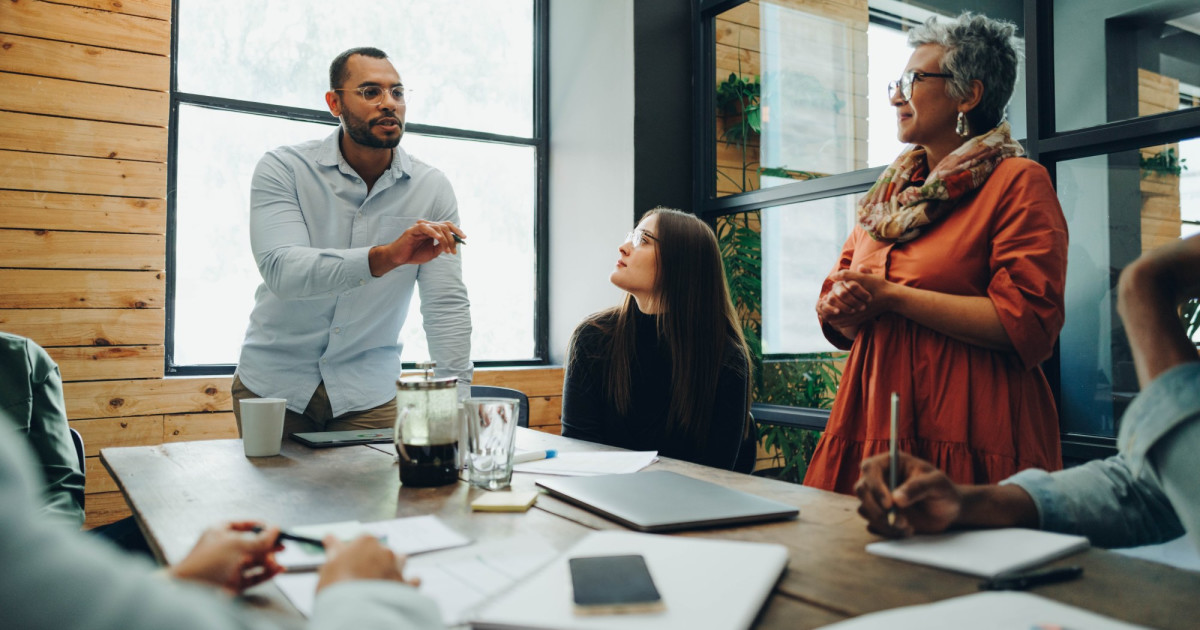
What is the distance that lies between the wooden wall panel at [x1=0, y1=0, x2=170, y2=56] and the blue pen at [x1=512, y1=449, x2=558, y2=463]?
2.49 m

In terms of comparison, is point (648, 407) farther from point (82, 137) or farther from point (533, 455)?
point (82, 137)

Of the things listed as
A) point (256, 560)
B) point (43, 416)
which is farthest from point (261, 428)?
point (256, 560)

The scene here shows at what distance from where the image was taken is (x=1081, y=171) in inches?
88.0

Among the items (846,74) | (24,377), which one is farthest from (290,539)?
(846,74)

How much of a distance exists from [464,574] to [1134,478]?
81cm

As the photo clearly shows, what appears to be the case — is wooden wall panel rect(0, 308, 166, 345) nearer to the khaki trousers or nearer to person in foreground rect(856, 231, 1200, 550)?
the khaki trousers

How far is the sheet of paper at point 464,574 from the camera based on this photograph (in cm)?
73

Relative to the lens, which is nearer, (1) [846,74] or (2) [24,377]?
(2) [24,377]

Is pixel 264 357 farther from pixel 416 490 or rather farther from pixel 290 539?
pixel 290 539

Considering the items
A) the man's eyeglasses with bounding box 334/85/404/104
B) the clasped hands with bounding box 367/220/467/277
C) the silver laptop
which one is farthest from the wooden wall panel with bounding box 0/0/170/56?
the silver laptop

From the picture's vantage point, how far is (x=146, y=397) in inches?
116

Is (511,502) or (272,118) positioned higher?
(272,118)

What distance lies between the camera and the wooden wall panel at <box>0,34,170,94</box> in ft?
9.20

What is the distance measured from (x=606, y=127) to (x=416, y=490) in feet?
9.01
